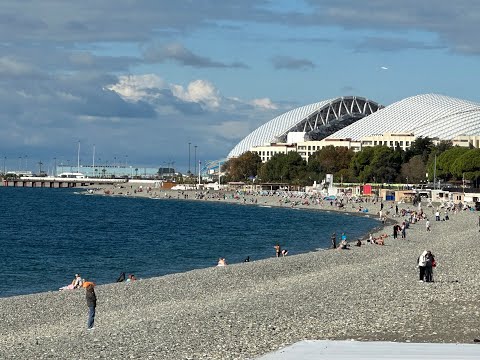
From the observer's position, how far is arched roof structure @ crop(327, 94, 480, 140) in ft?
484

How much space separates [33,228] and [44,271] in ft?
103

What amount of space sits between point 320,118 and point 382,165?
58.3 metres

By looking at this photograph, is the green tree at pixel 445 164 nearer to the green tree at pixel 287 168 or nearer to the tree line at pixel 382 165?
the tree line at pixel 382 165

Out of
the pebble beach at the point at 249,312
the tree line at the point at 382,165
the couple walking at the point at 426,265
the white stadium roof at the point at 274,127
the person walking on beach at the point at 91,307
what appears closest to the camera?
the pebble beach at the point at 249,312

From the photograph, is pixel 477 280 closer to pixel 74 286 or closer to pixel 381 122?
pixel 74 286

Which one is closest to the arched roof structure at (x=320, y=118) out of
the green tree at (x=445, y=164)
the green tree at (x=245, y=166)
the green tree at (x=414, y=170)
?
the green tree at (x=245, y=166)

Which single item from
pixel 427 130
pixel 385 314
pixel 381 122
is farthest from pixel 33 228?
pixel 381 122

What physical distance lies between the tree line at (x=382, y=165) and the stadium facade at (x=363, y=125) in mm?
8686

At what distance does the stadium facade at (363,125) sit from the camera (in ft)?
487

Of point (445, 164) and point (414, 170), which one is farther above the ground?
point (445, 164)

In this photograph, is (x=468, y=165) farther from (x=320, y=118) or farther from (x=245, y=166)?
(x=320, y=118)

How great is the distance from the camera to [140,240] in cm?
5694

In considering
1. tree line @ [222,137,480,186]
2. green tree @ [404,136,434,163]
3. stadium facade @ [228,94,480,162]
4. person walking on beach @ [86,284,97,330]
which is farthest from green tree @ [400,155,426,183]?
person walking on beach @ [86,284,97,330]

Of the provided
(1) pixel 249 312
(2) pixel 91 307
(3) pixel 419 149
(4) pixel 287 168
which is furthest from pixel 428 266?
(4) pixel 287 168
